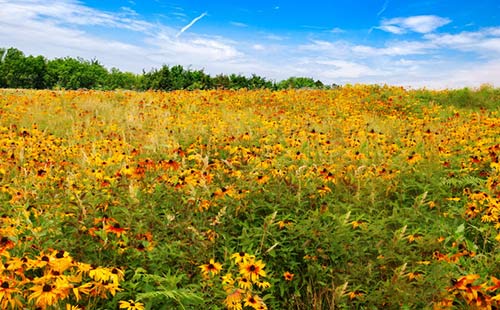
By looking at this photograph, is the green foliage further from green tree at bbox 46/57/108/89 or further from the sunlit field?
green tree at bbox 46/57/108/89

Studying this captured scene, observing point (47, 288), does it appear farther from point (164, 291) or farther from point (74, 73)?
point (74, 73)

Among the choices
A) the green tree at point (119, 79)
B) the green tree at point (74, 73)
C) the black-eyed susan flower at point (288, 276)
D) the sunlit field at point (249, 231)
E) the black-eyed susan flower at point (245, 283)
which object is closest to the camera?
the black-eyed susan flower at point (245, 283)

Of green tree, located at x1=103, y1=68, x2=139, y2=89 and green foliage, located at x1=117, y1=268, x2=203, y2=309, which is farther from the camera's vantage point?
green tree, located at x1=103, y1=68, x2=139, y2=89

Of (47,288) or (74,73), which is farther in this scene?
(74,73)

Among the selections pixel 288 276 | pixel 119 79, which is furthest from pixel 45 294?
pixel 119 79

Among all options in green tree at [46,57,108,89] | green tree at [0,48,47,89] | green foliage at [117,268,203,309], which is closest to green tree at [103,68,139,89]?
green tree at [46,57,108,89]

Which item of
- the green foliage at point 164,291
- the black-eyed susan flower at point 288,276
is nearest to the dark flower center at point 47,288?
the green foliage at point 164,291

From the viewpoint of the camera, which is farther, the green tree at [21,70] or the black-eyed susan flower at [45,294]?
the green tree at [21,70]

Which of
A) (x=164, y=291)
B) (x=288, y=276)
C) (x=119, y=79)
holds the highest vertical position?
(x=119, y=79)

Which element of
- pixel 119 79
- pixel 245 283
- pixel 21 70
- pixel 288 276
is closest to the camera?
pixel 245 283

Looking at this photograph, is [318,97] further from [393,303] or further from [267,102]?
[393,303]

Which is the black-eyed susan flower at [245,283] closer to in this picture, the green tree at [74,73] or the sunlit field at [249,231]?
the sunlit field at [249,231]

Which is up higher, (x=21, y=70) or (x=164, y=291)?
(x=21, y=70)

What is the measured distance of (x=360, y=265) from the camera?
3279 millimetres
